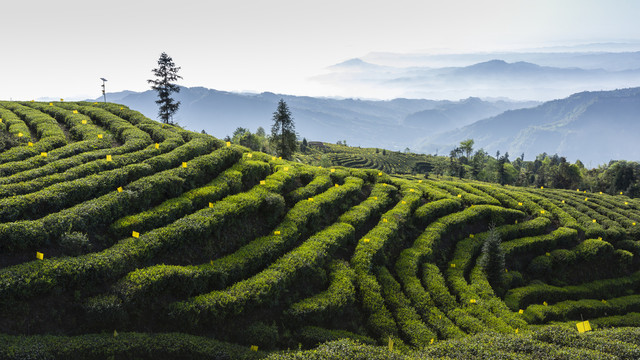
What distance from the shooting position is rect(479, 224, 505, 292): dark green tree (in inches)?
886

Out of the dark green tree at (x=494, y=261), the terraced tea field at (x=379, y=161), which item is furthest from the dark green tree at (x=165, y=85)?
the terraced tea field at (x=379, y=161)

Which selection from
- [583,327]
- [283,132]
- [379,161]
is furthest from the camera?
[379,161]

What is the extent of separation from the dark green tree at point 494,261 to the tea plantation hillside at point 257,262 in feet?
0.74

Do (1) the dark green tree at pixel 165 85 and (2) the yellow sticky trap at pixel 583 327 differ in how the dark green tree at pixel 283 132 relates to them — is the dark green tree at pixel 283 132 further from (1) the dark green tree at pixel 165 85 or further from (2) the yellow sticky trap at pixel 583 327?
(2) the yellow sticky trap at pixel 583 327

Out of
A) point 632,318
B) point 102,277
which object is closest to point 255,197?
point 102,277

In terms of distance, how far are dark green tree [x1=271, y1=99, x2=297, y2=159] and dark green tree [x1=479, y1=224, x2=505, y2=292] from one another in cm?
3238

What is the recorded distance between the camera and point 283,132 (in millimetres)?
48344

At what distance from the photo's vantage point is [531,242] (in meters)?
26.9

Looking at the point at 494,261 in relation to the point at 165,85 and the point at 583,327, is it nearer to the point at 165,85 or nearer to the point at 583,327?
the point at 583,327

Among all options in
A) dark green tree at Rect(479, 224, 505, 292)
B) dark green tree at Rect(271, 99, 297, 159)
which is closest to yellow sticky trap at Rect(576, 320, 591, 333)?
dark green tree at Rect(479, 224, 505, 292)

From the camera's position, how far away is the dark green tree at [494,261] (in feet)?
73.9

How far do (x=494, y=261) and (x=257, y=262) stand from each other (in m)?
17.2

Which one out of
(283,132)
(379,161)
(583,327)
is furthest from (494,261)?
(379,161)

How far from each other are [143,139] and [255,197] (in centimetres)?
1075
